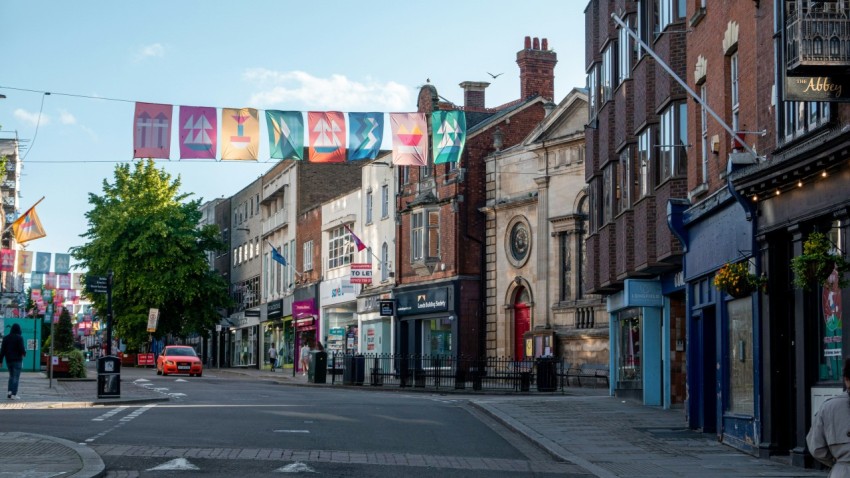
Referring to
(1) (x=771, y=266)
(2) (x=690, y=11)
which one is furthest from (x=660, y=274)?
(1) (x=771, y=266)

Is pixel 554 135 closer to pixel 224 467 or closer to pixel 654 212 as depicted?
pixel 654 212

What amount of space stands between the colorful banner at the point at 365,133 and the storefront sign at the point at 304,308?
120ft

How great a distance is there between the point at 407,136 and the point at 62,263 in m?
53.8

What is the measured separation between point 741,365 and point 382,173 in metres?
41.1

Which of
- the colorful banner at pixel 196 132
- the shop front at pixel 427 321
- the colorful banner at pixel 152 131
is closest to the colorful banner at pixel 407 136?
the colorful banner at pixel 196 132

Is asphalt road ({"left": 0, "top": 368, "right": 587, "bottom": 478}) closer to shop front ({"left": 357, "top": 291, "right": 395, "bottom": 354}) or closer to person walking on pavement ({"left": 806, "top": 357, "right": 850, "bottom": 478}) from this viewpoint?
person walking on pavement ({"left": 806, "top": 357, "right": 850, "bottom": 478})

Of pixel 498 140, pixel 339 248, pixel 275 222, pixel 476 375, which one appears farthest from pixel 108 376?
pixel 275 222

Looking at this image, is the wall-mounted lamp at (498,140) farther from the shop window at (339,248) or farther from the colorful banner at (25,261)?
the colorful banner at (25,261)

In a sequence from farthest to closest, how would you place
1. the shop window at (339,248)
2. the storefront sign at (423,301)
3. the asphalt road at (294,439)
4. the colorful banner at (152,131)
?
the shop window at (339,248) → the storefront sign at (423,301) → the colorful banner at (152,131) → the asphalt road at (294,439)

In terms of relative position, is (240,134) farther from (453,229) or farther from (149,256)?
(149,256)

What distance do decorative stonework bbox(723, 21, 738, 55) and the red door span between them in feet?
94.6

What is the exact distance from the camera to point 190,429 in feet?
64.8

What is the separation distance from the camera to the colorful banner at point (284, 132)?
30641 mm

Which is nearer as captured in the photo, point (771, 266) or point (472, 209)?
point (771, 266)
